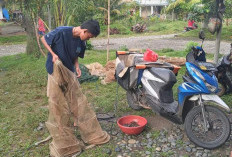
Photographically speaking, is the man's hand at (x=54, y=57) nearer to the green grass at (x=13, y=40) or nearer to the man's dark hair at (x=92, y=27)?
the man's dark hair at (x=92, y=27)

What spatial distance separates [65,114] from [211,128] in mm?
2005

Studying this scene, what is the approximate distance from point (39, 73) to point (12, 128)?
11.7 feet

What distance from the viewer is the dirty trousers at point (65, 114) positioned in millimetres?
3404

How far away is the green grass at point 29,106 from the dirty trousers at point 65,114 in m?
0.20

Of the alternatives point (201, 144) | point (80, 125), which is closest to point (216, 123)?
point (201, 144)

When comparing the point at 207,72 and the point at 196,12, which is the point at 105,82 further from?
the point at 196,12

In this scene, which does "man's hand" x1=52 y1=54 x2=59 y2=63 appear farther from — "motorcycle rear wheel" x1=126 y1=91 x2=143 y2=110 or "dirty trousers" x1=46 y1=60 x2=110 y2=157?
"motorcycle rear wheel" x1=126 y1=91 x2=143 y2=110

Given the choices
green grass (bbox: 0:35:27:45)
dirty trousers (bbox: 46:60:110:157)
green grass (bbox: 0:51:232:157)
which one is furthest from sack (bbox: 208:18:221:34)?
green grass (bbox: 0:35:27:45)

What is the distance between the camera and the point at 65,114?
3.49 meters

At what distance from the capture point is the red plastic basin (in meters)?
3.80

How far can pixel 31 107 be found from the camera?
17.2 feet

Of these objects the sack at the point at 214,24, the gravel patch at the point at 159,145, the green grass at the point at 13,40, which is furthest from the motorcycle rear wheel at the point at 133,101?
the green grass at the point at 13,40

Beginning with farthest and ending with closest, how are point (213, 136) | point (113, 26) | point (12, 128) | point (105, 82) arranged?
point (113, 26), point (105, 82), point (12, 128), point (213, 136)

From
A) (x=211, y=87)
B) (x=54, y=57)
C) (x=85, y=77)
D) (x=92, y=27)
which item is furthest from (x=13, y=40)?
(x=211, y=87)
